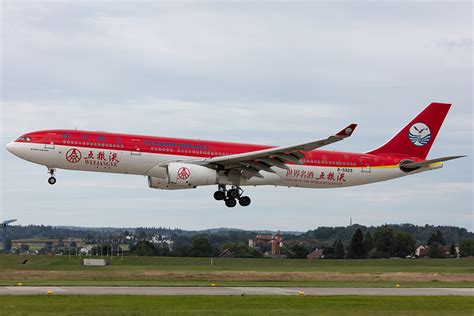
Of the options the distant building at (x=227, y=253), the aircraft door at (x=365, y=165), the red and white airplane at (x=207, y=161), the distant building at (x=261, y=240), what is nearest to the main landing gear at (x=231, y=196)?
the red and white airplane at (x=207, y=161)

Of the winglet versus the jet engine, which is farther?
the jet engine

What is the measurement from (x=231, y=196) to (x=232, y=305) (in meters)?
22.1

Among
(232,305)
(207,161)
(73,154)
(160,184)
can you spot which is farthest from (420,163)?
(232,305)

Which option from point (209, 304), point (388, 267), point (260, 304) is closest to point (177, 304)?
point (209, 304)

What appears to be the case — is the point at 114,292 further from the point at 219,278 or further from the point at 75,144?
the point at 219,278

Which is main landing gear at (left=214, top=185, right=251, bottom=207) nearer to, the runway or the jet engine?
the jet engine

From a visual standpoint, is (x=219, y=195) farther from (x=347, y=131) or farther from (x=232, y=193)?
(x=347, y=131)

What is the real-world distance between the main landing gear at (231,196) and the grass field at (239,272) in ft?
17.7

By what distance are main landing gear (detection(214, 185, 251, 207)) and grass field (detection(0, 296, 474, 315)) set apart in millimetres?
17674

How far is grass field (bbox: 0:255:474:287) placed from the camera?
190ft

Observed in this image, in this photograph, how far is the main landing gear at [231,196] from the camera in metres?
60.2

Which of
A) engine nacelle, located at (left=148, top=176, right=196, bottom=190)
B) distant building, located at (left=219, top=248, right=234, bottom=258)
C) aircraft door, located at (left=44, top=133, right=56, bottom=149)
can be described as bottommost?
distant building, located at (left=219, top=248, right=234, bottom=258)

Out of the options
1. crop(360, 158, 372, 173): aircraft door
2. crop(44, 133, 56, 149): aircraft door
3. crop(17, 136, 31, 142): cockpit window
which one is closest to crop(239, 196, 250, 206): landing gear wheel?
crop(360, 158, 372, 173): aircraft door

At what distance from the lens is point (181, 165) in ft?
184
